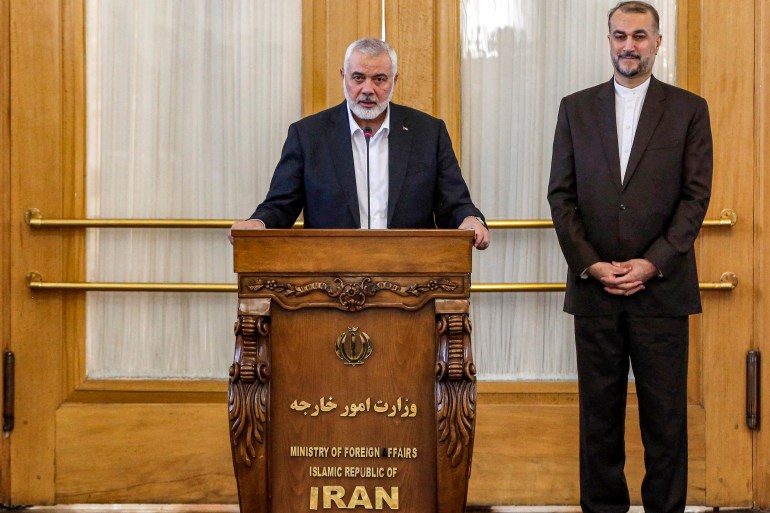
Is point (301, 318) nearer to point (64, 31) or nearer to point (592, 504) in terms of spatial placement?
point (592, 504)

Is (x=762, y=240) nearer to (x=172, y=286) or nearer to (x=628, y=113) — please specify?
(x=628, y=113)

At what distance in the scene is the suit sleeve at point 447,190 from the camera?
9.83ft

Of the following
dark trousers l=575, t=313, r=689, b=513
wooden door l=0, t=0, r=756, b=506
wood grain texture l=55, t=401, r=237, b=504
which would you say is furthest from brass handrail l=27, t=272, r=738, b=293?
dark trousers l=575, t=313, r=689, b=513

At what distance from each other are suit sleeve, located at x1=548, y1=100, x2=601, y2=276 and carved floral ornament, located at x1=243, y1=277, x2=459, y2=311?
715 mm

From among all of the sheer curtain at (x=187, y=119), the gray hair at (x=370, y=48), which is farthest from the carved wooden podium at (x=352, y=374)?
the sheer curtain at (x=187, y=119)

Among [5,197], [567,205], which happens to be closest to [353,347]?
[567,205]

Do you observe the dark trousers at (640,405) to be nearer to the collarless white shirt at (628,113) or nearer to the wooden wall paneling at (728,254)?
the collarless white shirt at (628,113)

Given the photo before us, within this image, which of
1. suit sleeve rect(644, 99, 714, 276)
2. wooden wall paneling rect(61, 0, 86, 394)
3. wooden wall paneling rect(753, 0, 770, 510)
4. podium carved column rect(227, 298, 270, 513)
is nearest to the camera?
podium carved column rect(227, 298, 270, 513)

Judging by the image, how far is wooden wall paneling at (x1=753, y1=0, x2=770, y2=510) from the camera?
356 centimetres

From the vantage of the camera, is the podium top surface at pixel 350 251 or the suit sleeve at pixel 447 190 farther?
the suit sleeve at pixel 447 190

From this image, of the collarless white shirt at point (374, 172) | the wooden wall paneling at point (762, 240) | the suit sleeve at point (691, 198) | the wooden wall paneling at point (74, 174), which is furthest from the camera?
the wooden wall paneling at point (74, 174)

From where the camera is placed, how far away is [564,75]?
3666mm

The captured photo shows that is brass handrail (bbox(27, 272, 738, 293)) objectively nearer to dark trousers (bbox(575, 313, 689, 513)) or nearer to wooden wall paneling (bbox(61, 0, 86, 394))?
wooden wall paneling (bbox(61, 0, 86, 394))

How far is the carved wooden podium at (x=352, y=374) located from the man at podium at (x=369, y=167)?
0.54 m
